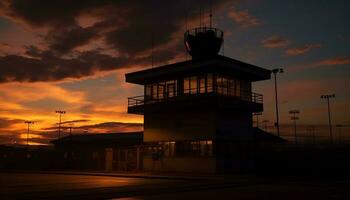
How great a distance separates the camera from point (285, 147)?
1746 inches

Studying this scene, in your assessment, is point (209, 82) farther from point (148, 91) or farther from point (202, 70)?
point (148, 91)

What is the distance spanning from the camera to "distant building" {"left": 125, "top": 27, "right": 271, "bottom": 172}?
41.7 m

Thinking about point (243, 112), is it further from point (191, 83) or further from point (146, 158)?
point (146, 158)

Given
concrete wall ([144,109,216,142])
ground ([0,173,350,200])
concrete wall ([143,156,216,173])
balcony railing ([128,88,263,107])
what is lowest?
ground ([0,173,350,200])

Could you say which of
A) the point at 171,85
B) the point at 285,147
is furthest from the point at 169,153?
the point at 285,147

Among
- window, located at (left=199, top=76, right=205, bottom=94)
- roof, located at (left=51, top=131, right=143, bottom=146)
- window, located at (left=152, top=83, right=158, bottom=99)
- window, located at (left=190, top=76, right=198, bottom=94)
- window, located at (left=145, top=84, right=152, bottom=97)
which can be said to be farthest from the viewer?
roof, located at (left=51, top=131, right=143, bottom=146)

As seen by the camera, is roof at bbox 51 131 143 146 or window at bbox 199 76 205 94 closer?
window at bbox 199 76 205 94

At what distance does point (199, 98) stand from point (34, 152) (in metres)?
32.9

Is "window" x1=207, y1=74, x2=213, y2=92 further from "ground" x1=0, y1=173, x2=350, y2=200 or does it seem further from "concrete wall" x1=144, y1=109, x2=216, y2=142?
"ground" x1=0, y1=173, x2=350, y2=200

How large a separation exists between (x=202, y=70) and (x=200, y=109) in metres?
4.10

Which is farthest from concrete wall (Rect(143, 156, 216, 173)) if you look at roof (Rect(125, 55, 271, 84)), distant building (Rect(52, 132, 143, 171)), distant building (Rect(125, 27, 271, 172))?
roof (Rect(125, 55, 271, 84))

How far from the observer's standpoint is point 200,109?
43.2 m

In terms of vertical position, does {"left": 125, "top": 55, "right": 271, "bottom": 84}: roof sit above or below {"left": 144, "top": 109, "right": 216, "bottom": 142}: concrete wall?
above

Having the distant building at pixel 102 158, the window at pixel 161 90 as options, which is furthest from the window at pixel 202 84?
the distant building at pixel 102 158
